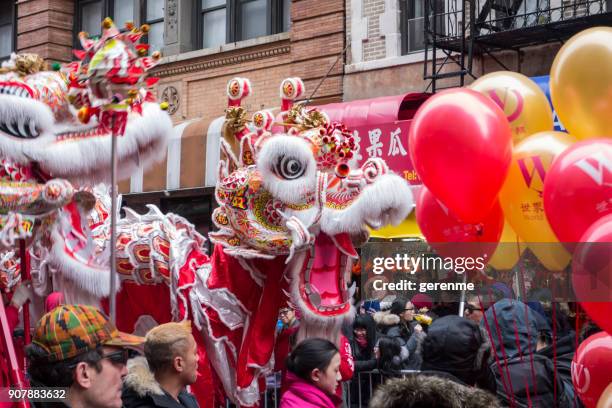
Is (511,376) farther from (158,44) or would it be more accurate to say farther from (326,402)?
(158,44)

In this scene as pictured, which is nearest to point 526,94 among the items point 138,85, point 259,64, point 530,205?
point 530,205

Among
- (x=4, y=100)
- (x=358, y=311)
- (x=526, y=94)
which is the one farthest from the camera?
(x=358, y=311)

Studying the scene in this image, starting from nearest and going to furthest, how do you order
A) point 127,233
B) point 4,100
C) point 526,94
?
point 4,100 < point 526,94 < point 127,233

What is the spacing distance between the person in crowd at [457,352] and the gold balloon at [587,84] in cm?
138

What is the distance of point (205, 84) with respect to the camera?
1675cm

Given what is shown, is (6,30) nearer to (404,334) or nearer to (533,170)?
(404,334)

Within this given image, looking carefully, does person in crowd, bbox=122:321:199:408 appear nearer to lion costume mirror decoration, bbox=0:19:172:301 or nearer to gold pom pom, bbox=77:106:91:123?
lion costume mirror decoration, bbox=0:19:172:301

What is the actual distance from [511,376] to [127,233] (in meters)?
2.99

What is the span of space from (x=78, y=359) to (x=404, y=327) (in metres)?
5.66

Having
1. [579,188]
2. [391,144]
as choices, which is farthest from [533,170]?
[391,144]

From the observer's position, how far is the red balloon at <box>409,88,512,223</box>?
5578 millimetres

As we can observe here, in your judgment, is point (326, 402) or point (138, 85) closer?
point (326, 402)

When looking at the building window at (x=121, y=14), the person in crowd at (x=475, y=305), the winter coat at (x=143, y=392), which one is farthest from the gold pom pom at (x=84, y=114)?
the building window at (x=121, y=14)

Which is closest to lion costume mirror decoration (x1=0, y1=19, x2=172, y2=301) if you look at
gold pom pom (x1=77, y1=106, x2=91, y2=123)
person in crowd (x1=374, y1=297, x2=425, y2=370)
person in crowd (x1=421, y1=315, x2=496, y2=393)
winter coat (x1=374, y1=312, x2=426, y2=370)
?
gold pom pom (x1=77, y1=106, x2=91, y2=123)
